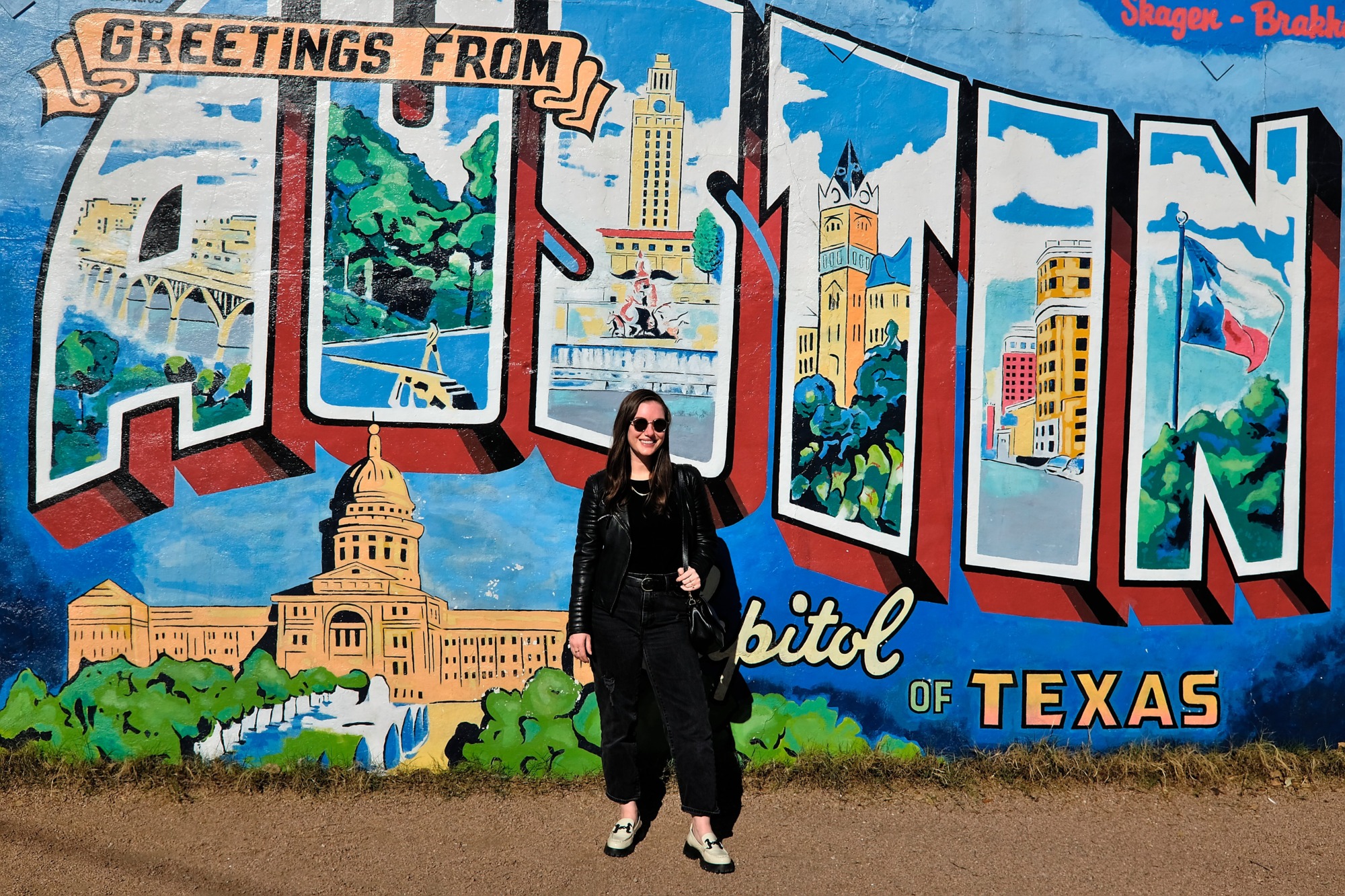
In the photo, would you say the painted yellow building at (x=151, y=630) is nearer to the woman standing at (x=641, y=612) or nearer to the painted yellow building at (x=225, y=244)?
the painted yellow building at (x=225, y=244)

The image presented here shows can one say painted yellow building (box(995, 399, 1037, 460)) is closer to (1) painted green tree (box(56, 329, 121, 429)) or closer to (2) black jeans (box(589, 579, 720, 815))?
(2) black jeans (box(589, 579, 720, 815))

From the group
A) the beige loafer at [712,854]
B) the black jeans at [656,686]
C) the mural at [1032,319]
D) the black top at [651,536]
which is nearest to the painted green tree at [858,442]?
the mural at [1032,319]

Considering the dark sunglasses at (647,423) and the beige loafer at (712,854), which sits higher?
the dark sunglasses at (647,423)

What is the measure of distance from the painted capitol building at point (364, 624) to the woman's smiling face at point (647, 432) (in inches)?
46.1

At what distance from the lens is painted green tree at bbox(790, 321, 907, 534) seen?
457 centimetres

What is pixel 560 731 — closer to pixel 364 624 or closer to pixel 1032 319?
pixel 364 624

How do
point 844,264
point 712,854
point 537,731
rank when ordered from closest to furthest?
point 712,854 < point 537,731 < point 844,264

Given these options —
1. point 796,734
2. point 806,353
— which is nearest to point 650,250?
point 806,353

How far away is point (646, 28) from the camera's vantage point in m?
4.50

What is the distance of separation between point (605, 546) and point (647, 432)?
52cm

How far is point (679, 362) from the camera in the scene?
4527mm

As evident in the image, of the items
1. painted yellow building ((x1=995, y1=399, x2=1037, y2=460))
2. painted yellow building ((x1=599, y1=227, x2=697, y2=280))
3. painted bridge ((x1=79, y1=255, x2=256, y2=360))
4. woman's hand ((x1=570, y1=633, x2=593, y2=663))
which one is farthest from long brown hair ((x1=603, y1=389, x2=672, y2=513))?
painted bridge ((x1=79, y1=255, x2=256, y2=360))

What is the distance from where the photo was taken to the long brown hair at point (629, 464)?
3.79 metres

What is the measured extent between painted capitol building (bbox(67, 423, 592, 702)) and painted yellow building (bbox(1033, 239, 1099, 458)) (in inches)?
104
